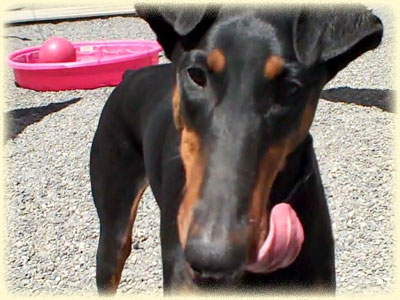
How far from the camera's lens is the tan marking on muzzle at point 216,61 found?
206 centimetres

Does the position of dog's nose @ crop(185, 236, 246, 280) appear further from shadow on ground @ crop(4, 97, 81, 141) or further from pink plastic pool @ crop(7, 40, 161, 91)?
pink plastic pool @ crop(7, 40, 161, 91)

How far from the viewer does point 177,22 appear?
2.26 m

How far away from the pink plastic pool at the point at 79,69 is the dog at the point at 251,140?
14.4 ft

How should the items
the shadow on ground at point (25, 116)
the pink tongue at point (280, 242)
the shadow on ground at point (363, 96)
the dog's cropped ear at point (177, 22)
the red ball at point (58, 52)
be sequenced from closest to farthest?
the pink tongue at point (280, 242) → the dog's cropped ear at point (177, 22) → the shadow on ground at point (25, 116) → the shadow on ground at point (363, 96) → the red ball at point (58, 52)

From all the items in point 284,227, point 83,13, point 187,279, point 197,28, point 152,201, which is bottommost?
point 83,13

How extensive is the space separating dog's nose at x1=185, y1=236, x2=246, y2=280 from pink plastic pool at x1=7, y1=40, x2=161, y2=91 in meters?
5.00

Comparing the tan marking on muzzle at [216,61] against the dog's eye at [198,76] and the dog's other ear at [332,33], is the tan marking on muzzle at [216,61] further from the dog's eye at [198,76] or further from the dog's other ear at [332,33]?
the dog's other ear at [332,33]

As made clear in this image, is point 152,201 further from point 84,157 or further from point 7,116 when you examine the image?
point 7,116

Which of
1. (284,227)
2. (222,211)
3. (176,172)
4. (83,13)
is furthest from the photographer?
(83,13)

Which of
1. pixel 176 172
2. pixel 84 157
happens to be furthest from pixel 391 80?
pixel 176 172

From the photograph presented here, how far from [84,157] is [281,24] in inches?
144

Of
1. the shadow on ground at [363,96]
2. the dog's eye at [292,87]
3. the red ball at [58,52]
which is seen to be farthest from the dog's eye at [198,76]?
the red ball at [58,52]

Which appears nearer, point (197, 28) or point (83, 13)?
point (197, 28)

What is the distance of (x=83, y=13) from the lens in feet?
37.5
